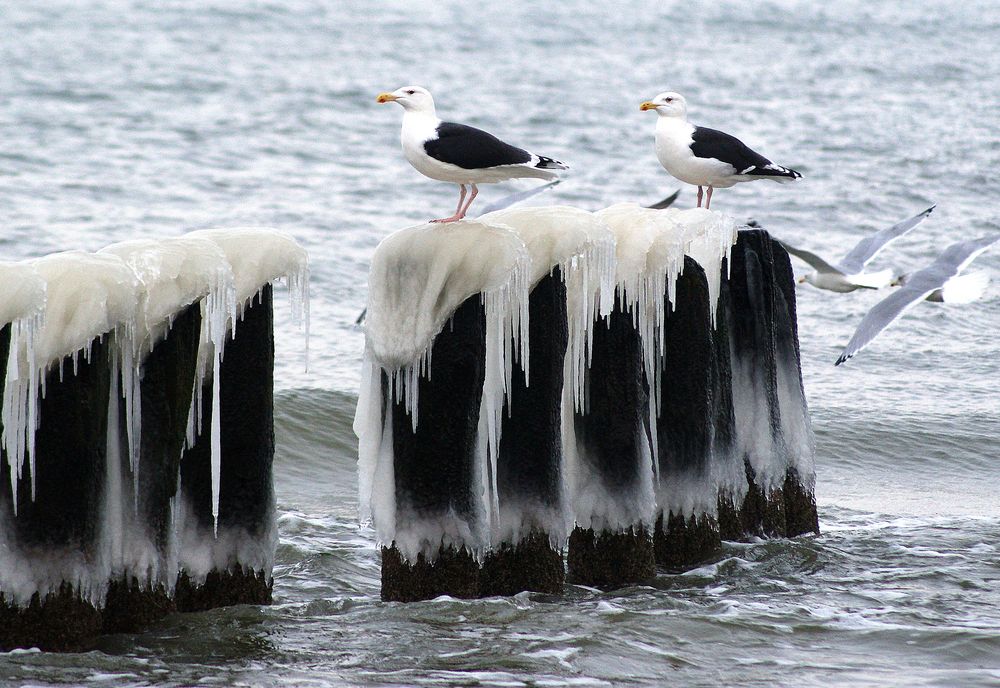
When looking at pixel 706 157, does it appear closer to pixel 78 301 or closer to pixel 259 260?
pixel 259 260

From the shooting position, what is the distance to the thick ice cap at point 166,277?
6188mm

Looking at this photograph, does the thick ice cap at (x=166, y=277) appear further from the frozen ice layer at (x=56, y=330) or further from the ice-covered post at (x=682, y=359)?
the ice-covered post at (x=682, y=359)

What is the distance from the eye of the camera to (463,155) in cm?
732

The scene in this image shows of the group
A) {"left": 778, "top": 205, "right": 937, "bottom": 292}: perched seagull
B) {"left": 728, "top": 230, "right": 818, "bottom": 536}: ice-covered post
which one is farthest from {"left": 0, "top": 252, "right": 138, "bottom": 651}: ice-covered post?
{"left": 778, "top": 205, "right": 937, "bottom": 292}: perched seagull

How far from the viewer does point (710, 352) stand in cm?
766

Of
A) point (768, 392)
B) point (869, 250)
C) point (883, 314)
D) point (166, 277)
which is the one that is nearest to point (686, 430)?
point (768, 392)

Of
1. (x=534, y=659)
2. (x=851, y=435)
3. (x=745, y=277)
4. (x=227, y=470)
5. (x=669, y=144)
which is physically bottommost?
(x=851, y=435)

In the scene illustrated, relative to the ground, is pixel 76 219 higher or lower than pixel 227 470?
lower

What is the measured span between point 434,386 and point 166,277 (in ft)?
4.27

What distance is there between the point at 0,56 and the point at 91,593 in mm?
31857

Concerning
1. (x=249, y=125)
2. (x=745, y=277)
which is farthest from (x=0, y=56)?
(x=745, y=277)

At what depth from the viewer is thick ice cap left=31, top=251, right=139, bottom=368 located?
586 centimetres

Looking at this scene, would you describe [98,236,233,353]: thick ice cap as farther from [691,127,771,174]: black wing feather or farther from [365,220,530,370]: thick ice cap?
[691,127,771,174]: black wing feather

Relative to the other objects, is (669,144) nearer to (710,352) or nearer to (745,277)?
(745,277)
